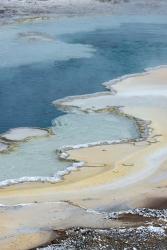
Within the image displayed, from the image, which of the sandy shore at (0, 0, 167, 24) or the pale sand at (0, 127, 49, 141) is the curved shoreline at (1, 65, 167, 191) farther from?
the sandy shore at (0, 0, 167, 24)

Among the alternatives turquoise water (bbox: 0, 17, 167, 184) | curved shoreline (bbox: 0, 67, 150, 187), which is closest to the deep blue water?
turquoise water (bbox: 0, 17, 167, 184)

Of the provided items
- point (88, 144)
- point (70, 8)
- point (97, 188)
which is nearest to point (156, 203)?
point (97, 188)

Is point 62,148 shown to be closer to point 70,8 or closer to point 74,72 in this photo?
point 74,72

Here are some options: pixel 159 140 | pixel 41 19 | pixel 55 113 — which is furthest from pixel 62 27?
pixel 159 140

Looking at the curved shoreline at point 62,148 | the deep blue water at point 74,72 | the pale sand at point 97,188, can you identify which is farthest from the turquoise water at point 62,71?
the pale sand at point 97,188

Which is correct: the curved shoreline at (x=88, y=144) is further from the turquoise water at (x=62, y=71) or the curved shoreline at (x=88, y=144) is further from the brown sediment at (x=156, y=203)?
the brown sediment at (x=156, y=203)

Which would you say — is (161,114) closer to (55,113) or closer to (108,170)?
(55,113)
